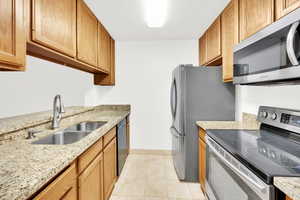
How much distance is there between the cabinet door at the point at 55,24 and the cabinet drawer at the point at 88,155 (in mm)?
891

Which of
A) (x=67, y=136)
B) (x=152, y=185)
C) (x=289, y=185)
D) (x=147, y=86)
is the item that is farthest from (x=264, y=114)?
(x=147, y=86)

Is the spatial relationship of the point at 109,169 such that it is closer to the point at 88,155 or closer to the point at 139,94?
the point at 88,155

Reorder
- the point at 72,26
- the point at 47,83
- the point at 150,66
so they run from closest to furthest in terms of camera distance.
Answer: the point at 72,26 < the point at 47,83 < the point at 150,66

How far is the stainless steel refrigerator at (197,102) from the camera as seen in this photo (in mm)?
2164

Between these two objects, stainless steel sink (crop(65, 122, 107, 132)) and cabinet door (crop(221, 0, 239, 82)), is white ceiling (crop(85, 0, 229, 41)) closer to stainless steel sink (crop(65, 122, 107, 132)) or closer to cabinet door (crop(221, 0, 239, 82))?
cabinet door (crop(221, 0, 239, 82))

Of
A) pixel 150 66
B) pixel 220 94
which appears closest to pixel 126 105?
pixel 150 66

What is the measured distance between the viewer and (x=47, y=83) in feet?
6.57

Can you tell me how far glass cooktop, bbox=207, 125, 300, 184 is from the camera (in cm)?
78

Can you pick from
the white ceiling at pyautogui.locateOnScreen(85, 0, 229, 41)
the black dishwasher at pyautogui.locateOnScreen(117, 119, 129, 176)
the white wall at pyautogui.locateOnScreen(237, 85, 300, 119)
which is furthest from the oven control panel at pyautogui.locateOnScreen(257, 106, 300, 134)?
the black dishwasher at pyautogui.locateOnScreen(117, 119, 129, 176)

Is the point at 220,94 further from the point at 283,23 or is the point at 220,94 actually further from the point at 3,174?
the point at 3,174

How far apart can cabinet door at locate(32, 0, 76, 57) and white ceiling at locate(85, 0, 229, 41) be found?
0.48 meters

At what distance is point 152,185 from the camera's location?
2215 mm

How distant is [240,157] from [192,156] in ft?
4.20

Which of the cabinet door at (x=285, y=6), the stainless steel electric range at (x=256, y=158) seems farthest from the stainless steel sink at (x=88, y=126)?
the cabinet door at (x=285, y=6)
